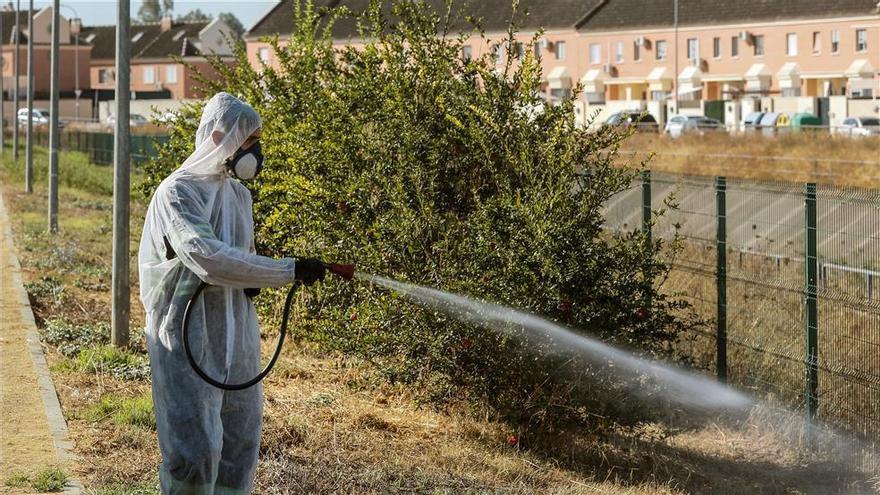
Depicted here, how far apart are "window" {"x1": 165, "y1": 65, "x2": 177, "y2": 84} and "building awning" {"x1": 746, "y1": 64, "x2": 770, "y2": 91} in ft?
158

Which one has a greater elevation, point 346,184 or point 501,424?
point 346,184

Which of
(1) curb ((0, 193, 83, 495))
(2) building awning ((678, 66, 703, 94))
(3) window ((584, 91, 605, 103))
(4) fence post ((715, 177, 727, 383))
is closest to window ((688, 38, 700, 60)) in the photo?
(2) building awning ((678, 66, 703, 94))

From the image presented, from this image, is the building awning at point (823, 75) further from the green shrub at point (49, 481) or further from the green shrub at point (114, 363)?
the green shrub at point (49, 481)

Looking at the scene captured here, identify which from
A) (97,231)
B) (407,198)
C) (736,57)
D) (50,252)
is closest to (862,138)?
(97,231)

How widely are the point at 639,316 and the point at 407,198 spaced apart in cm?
165

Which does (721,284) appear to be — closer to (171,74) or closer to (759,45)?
(759,45)

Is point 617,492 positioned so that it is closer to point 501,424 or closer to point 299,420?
point 501,424

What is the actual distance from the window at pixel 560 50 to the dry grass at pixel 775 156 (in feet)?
130

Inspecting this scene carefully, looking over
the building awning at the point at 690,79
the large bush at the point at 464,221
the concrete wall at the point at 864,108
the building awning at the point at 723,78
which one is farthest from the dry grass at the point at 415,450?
the building awning at the point at 723,78

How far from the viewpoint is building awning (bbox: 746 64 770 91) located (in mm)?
73125

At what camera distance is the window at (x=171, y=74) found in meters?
107

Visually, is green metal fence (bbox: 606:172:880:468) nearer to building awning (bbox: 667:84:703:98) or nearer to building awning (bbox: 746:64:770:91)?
building awning (bbox: 746:64:770:91)

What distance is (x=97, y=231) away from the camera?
22.2m

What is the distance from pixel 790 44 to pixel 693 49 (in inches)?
259
